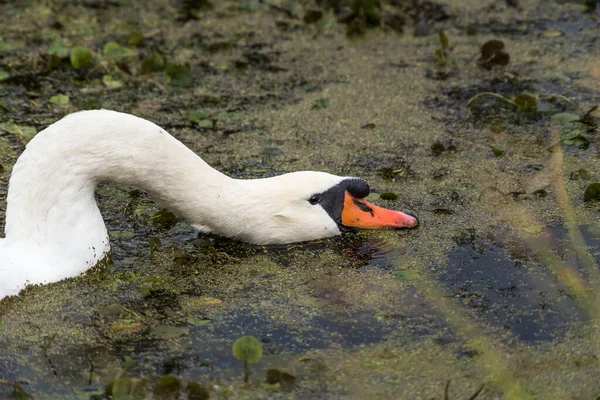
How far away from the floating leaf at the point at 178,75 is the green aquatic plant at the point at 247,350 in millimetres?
3634

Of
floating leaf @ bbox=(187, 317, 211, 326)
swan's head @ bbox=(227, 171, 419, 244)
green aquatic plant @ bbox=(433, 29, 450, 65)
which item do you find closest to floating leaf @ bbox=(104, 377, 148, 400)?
floating leaf @ bbox=(187, 317, 211, 326)

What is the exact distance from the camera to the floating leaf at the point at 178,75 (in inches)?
280

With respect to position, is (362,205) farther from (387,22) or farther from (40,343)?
(387,22)

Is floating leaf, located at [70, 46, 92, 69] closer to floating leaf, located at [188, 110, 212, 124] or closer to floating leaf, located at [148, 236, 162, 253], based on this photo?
floating leaf, located at [188, 110, 212, 124]

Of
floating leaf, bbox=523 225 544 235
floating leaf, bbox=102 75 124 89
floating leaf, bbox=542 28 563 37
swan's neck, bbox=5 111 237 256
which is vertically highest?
swan's neck, bbox=5 111 237 256

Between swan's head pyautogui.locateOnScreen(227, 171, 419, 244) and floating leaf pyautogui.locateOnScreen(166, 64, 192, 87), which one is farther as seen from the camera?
floating leaf pyautogui.locateOnScreen(166, 64, 192, 87)

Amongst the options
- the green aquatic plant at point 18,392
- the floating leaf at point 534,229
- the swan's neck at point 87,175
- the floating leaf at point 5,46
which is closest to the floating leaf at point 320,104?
the floating leaf at point 534,229

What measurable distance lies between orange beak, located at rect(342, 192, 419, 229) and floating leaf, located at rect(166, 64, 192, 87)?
262 centimetres

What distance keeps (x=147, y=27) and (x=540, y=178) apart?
4.06m

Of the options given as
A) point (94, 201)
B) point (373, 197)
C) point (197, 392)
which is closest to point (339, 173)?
point (373, 197)

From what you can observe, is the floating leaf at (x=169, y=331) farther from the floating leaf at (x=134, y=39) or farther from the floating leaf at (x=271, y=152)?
the floating leaf at (x=134, y=39)

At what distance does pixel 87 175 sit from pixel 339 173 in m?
1.80

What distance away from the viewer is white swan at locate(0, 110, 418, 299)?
439cm

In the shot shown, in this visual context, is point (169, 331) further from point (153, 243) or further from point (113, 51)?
point (113, 51)
